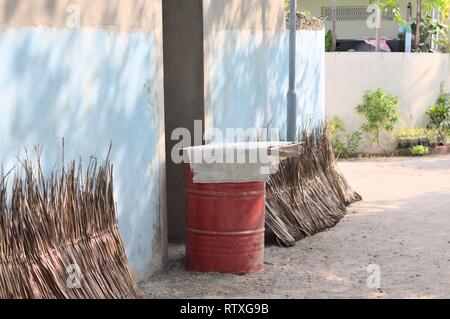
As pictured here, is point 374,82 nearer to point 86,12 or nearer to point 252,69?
point 252,69

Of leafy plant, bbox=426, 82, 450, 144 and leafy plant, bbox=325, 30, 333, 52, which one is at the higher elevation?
leafy plant, bbox=325, 30, 333, 52

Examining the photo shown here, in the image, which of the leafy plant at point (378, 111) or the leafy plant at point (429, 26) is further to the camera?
the leafy plant at point (429, 26)

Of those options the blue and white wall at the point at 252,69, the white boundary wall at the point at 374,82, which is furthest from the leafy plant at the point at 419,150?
the blue and white wall at the point at 252,69

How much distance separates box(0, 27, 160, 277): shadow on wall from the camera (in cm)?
491

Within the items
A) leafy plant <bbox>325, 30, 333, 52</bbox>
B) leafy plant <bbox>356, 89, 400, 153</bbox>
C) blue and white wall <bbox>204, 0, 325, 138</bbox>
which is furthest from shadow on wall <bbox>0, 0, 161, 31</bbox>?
leafy plant <bbox>325, 30, 333, 52</bbox>

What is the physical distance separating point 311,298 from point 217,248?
0.96 m

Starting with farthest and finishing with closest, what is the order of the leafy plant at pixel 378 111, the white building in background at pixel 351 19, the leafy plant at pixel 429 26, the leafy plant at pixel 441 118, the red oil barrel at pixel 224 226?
the white building in background at pixel 351 19 → the leafy plant at pixel 429 26 → the leafy plant at pixel 441 118 → the leafy plant at pixel 378 111 → the red oil barrel at pixel 224 226

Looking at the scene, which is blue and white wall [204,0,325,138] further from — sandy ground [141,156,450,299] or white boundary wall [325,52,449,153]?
white boundary wall [325,52,449,153]

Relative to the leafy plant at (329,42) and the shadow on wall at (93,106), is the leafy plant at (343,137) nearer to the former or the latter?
the leafy plant at (329,42)

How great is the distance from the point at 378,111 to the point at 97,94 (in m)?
10.0

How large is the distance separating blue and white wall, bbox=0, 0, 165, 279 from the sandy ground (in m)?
0.63

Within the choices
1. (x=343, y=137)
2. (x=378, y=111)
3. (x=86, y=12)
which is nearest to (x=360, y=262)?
(x=86, y=12)

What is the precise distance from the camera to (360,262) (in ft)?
24.8

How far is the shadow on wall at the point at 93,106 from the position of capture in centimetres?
491
